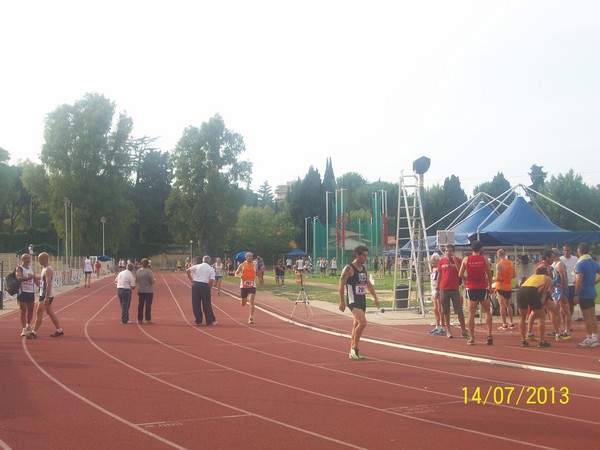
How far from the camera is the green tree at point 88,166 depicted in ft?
213

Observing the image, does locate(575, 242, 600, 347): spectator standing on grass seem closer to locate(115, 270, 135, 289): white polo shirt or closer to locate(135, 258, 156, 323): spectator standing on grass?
locate(135, 258, 156, 323): spectator standing on grass

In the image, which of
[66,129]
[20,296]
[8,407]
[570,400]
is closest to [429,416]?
[570,400]

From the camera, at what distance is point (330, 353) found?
476 inches

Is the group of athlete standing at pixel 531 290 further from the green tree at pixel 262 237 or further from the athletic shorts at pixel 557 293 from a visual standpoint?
the green tree at pixel 262 237

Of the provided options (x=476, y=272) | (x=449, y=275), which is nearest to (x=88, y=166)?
(x=449, y=275)

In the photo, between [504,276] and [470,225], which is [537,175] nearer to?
[470,225]

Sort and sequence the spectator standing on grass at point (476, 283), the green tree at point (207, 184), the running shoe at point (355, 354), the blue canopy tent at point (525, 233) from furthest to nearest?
the green tree at point (207, 184)
the blue canopy tent at point (525, 233)
the spectator standing on grass at point (476, 283)
the running shoe at point (355, 354)

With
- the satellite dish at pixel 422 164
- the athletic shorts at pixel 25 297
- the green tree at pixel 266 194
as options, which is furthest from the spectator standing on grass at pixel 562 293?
the green tree at pixel 266 194

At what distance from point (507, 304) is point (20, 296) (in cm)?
1044

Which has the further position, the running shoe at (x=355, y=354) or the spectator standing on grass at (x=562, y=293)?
the spectator standing on grass at (x=562, y=293)
